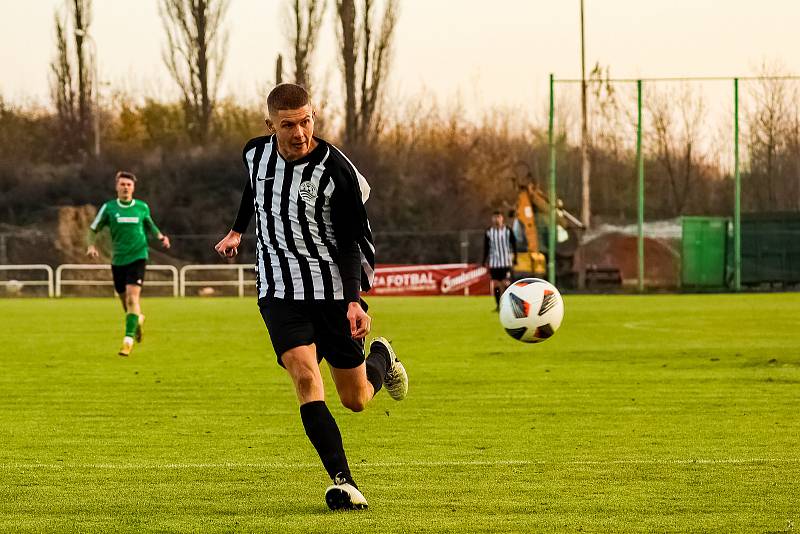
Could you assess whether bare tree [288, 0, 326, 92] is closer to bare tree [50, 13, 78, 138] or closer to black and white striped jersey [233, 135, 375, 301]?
bare tree [50, 13, 78, 138]

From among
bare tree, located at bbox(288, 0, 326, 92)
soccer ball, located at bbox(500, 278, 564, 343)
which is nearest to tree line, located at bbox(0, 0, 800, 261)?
bare tree, located at bbox(288, 0, 326, 92)

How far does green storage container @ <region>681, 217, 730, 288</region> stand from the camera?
1622 inches

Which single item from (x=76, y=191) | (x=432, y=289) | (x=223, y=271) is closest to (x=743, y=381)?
(x=432, y=289)

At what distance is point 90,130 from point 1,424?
51.0m

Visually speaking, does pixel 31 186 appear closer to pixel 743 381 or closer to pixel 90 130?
pixel 90 130

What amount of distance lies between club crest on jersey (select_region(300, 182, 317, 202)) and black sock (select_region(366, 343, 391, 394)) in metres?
1.45

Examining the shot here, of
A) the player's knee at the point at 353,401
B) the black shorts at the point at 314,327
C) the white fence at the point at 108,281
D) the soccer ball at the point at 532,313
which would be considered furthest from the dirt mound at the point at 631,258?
the black shorts at the point at 314,327

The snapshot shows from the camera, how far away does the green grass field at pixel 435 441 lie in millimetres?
6305

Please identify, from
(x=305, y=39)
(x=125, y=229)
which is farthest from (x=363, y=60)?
(x=125, y=229)

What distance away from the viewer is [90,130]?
59500mm

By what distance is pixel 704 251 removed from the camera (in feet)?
137

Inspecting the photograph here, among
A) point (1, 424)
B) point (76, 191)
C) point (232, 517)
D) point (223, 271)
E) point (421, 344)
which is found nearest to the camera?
point (232, 517)

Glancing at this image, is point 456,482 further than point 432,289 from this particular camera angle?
No

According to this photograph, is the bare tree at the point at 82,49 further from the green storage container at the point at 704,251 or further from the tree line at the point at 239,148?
the green storage container at the point at 704,251
